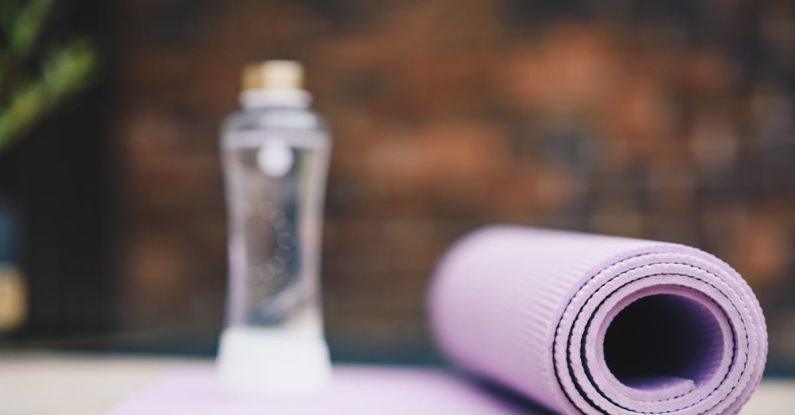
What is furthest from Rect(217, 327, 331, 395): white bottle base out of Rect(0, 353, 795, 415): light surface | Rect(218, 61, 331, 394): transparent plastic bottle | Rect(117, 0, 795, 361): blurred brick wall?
Rect(117, 0, 795, 361): blurred brick wall

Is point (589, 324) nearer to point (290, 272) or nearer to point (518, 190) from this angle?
point (290, 272)

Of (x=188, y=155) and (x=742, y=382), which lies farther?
(x=188, y=155)

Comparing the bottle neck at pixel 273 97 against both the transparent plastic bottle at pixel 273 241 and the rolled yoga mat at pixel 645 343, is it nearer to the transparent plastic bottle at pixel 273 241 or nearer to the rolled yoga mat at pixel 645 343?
the transparent plastic bottle at pixel 273 241

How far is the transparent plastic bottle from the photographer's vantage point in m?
1.10

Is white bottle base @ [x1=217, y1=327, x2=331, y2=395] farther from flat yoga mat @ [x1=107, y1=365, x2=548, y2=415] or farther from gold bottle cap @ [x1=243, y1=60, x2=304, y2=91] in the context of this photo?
gold bottle cap @ [x1=243, y1=60, x2=304, y2=91]

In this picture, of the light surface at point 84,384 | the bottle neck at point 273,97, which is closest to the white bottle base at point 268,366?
the light surface at point 84,384

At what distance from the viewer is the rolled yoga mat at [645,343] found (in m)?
0.79

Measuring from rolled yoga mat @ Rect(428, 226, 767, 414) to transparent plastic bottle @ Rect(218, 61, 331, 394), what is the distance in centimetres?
32

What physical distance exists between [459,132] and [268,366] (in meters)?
0.88

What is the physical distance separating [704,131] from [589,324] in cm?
115

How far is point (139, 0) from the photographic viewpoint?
1860 millimetres

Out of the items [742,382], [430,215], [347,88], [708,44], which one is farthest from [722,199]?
[742,382]

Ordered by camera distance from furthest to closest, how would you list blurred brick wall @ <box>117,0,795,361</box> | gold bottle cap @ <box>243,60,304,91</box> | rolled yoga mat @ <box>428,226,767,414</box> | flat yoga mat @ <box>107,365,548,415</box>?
1. blurred brick wall @ <box>117,0,795,361</box>
2. gold bottle cap @ <box>243,60,304,91</box>
3. flat yoga mat @ <box>107,365,548,415</box>
4. rolled yoga mat @ <box>428,226,767,414</box>

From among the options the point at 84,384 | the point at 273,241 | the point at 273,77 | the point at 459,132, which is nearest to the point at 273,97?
the point at 273,77
